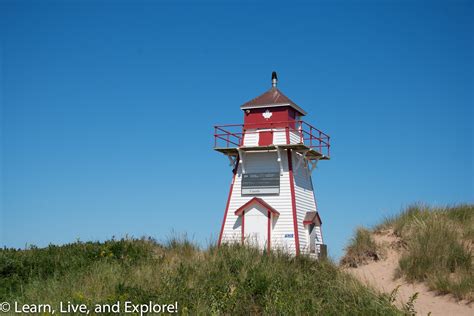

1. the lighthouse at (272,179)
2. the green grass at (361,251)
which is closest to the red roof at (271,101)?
the lighthouse at (272,179)

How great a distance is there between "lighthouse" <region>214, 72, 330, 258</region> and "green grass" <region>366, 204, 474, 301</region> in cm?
981

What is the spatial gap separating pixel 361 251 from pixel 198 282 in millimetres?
6035

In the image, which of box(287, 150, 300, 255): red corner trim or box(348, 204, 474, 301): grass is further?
box(287, 150, 300, 255): red corner trim

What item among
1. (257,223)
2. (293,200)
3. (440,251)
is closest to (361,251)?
(440,251)

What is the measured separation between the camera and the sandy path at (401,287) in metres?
12.5

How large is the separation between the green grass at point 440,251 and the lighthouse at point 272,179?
32.2 ft

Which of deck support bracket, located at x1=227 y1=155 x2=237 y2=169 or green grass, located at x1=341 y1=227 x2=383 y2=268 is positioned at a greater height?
deck support bracket, located at x1=227 y1=155 x2=237 y2=169

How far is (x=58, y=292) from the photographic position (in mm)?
12367

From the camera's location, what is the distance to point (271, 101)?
27.9 meters

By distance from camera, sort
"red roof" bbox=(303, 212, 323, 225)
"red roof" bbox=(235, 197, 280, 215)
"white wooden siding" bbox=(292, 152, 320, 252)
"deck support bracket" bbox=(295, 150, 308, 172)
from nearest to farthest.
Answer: "red roof" bbox=(235, 197, 280, 215) < "white wooden siding" bbox=(292, 152, 320, 252) < "red roof" bbox=(303, 212, 323, 225) < "deck support bracket" bbox=(295, 150, 308, 172)

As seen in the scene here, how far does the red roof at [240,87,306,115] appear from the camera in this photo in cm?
2764

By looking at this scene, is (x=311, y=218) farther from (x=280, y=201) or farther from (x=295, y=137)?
(x=295, y=137)

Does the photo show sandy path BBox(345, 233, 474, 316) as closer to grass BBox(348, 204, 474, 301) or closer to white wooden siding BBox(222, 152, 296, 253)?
grass BBox(348, 204, 474, 301)

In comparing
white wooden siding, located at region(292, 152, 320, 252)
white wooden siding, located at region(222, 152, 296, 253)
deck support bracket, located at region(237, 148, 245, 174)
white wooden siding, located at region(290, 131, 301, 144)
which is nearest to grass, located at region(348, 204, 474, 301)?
white wooden siding, located at region(222, 152, 296, 253)
